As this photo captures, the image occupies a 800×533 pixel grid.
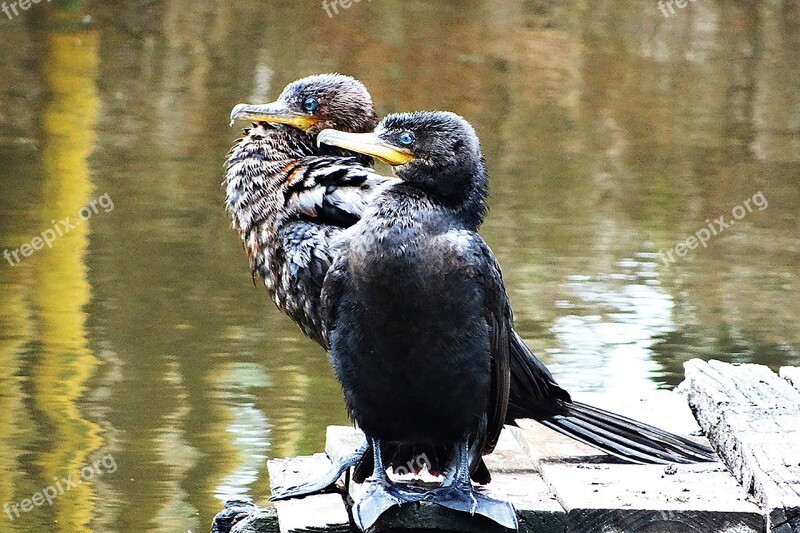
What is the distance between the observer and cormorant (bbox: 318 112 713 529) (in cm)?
353

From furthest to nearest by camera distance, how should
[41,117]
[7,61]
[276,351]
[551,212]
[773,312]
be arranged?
[7,61]
[41,117]
[551,212]
[773,312]
[276,351]

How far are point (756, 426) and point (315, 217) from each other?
1489 mm

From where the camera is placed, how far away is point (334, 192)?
4.54 metres

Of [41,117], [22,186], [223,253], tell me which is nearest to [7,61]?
[41,117]

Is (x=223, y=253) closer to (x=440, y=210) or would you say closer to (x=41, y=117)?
(x=41, y=117)

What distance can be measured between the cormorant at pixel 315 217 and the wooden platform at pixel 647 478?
97mm

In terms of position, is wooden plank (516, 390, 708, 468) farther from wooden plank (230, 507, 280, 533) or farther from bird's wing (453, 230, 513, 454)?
wooden plank (230, 507, 280, 533)

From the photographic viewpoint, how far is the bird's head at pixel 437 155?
3.65 metres

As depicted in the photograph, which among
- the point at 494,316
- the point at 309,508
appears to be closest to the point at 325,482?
the point at 309,508

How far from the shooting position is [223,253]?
835 cm

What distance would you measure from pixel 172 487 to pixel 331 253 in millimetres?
1399

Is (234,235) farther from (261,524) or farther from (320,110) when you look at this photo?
(261,524)

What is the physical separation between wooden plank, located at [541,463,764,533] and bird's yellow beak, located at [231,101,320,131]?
5.12ft

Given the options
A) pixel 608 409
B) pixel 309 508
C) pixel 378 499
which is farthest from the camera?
pixel 608 409
